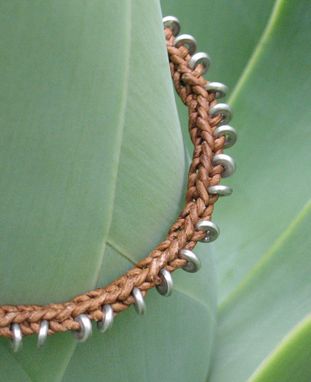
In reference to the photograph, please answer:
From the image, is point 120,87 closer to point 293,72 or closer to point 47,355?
point 47,355

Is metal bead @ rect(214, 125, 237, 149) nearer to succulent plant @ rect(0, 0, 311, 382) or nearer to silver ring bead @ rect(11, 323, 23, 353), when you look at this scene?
succulent plant @ rect(0, 0, 311, 382)

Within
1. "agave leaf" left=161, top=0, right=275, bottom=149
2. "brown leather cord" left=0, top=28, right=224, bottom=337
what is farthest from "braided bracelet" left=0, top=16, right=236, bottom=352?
"agave leaf" left=161, top=0, right=275, bottom=149

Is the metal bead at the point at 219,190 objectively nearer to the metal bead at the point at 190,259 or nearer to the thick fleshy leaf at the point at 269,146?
the metal bead at the point at 190,259

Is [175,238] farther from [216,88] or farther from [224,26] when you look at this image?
[224,26]

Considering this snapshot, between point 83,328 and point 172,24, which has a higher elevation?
point 172,24

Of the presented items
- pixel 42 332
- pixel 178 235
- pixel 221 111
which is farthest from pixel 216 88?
pixel 42 332

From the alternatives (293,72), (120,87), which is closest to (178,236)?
(120,87)
